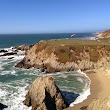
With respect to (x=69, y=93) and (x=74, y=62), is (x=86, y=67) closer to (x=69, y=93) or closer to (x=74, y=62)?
(x=74, y=62)

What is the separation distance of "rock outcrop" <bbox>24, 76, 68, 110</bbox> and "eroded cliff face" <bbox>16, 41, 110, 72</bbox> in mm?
33608

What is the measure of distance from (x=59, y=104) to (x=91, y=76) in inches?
1118

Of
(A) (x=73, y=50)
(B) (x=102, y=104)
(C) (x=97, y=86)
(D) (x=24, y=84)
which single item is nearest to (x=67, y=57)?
(A) (x=73, y=50)

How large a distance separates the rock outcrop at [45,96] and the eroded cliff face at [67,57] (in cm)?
3361

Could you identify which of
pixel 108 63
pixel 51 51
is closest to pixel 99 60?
pixel 108 63

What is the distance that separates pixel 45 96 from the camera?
123ft

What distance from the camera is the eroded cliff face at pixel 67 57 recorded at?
74.7 meters

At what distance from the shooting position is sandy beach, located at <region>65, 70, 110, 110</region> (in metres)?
42.5

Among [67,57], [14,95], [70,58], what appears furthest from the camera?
[67,57]

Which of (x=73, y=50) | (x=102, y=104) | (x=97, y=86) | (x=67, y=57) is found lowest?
(x=97, y=86)

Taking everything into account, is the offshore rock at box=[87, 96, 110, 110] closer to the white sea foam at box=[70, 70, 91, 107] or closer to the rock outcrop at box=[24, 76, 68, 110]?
the rock outcrop at box=[24, 76, 68, 110]

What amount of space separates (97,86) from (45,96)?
20141 mm

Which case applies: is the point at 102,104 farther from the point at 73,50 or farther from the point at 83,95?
the point at 73,50

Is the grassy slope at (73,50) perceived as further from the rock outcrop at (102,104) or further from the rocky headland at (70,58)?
the rock outcrop at (102,104)
